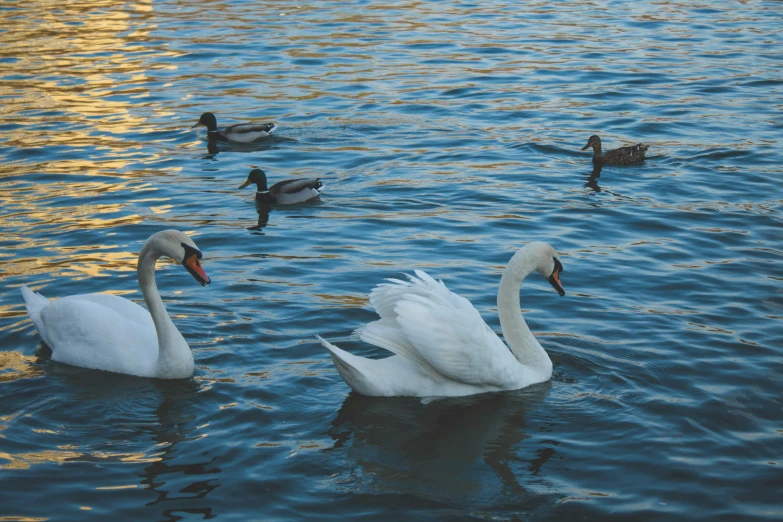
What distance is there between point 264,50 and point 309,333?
1566 centimetres

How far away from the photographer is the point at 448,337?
26.9ft

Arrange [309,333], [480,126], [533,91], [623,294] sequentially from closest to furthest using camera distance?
[309,333]
[623,294]
[480,126]
[533,91]

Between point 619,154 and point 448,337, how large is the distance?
7868 mm

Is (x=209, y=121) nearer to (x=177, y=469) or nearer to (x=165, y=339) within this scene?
(x=165, y=339)

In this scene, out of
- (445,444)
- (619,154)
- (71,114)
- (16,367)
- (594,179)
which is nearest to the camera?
(445,444)

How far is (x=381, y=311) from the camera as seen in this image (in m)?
8.73

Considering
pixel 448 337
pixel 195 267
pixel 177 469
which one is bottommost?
pixel 177 469

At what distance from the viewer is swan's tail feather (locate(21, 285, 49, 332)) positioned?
31.3ft

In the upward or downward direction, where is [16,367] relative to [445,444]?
upward

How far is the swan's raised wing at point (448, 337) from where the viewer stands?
820cm

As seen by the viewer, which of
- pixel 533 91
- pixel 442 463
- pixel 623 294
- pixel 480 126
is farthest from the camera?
pixel 533 91

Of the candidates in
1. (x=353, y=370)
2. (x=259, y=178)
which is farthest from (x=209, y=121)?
(x=353, y=370)

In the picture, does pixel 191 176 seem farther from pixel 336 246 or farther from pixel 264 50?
pixel 264 50

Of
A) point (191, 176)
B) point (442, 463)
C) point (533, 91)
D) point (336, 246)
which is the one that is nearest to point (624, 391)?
point (442, 463)
